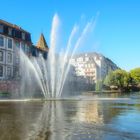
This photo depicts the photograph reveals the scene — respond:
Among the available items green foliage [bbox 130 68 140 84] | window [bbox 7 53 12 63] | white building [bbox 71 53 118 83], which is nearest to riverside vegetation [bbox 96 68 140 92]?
green foliage [bbox 130 68 140 84]

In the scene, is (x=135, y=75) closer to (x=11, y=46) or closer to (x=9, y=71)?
(x=11, y=46)

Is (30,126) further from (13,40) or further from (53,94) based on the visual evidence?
(13,40)

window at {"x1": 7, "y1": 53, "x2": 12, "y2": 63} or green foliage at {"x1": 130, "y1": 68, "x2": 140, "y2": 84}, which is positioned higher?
green foliage at {"x1": 130, "y1": 68, "x2": 140, "y2": 84}

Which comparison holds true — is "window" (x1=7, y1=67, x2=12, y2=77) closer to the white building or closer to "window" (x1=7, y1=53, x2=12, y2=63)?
"window" (x1=7, y1=53, x2=12, y2=63)

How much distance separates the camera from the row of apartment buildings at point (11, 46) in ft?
248

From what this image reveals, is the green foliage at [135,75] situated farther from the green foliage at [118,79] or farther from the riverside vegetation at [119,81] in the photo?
the green foliage at [118,79]

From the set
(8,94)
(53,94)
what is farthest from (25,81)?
(53,94)

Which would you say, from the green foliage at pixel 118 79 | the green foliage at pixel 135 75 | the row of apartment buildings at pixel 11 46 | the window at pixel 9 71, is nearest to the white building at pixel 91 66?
the green foliage at pixel 135 75

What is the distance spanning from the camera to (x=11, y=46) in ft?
258

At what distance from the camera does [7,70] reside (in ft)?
254

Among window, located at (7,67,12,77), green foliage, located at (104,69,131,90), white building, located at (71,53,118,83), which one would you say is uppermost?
white building, located at (71,53,118,83)

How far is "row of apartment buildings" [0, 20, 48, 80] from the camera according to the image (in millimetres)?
75625

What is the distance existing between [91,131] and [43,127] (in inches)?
109

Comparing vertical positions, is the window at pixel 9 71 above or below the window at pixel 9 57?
below
